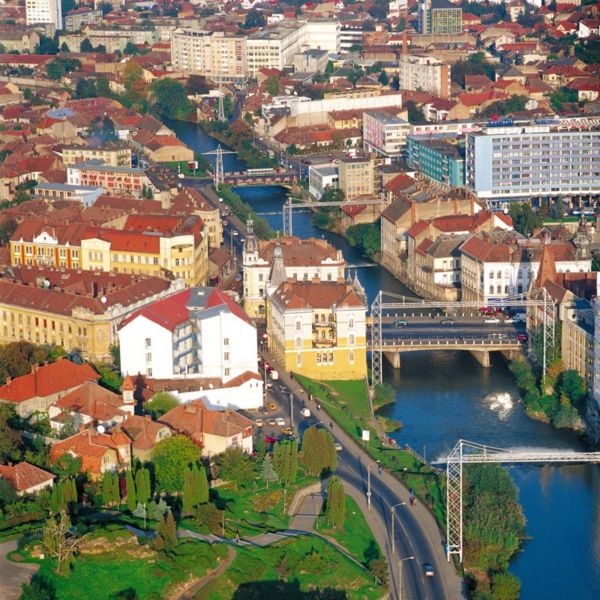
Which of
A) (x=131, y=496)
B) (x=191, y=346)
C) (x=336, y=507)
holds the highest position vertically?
(x=191, y=346)

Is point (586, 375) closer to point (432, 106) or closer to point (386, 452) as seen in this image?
point (386, 452)

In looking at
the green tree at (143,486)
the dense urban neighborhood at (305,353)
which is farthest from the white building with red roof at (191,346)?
the green tree at (143,486)

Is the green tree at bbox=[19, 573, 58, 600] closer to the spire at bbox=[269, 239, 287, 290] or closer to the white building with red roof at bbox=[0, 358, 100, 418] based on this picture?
the white building with red roof at bbox=[0, 358, 100, 418]

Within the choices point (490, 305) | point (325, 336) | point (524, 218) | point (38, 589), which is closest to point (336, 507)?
point (38, 589)

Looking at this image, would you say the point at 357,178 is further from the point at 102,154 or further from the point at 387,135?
the point at 102,154

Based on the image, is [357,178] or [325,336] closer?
[325,336]

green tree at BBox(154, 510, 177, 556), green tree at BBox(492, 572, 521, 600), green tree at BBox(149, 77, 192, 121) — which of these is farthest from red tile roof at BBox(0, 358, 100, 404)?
green tree at BBox(149, 77, 192, 121)
